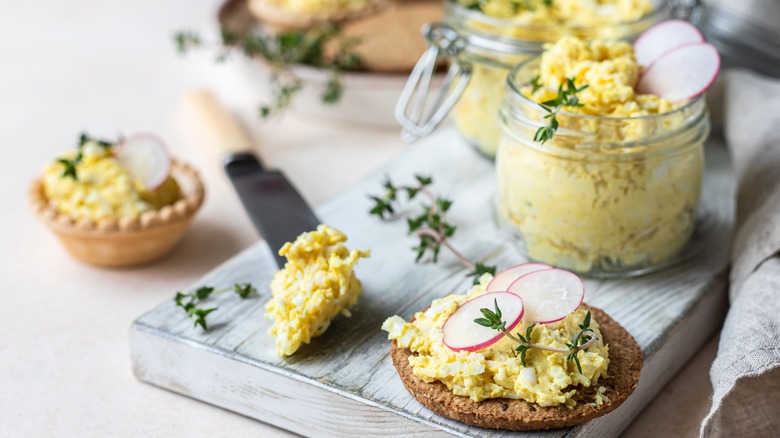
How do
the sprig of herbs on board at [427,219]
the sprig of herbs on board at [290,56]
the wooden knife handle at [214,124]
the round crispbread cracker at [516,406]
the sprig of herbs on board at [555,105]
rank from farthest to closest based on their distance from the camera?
the sprig of herbs on board at [290,56], the wooden knife handle at [214,124], the sprig of herbs on board at [427,219], the sprig of herbs on board at [555,105], the round crispbread cracker at [516,406]

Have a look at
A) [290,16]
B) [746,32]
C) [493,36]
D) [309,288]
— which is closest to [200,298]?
[309,288]

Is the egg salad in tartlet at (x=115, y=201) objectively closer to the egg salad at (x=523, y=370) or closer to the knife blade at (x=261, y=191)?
the knife blade at (x=261, y=191)

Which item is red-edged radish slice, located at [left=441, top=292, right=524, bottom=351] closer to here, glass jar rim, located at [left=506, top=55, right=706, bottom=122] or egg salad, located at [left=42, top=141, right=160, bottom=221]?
glass jar rim, located at [left=506, top=55, right=706, bottom=122]

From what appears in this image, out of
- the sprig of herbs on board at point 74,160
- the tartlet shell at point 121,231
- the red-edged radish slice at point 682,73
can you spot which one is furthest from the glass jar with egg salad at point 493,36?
the sprig of herbs on board at point 74,160

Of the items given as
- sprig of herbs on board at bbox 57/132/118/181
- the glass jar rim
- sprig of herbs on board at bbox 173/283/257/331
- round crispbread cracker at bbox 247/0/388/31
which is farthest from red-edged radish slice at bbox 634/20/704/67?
round crispbread cracker at bbox 247/0/388/31

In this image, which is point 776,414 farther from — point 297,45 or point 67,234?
point 297,45

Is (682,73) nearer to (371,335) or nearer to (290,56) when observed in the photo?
(371,335)
